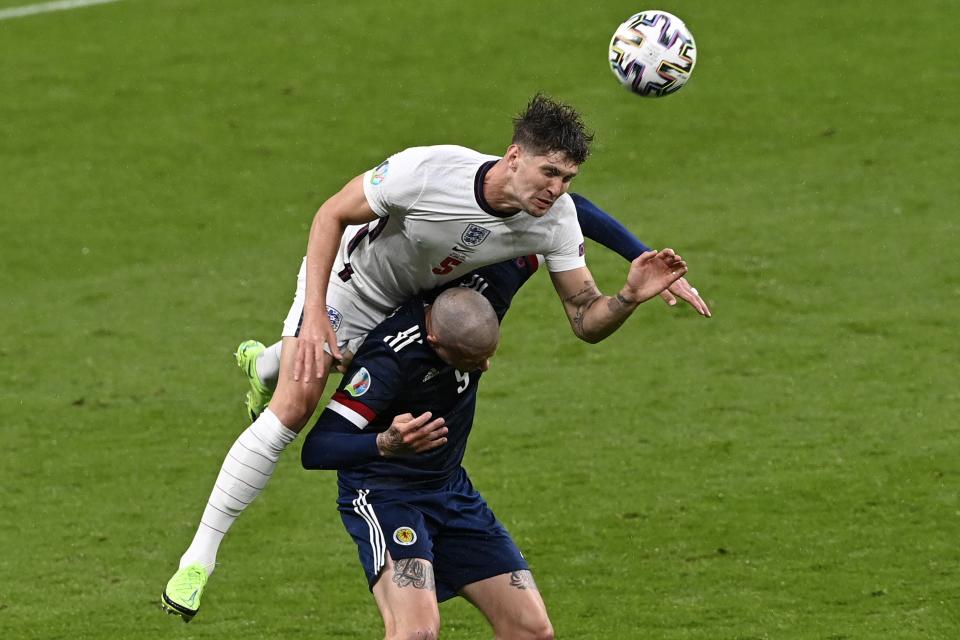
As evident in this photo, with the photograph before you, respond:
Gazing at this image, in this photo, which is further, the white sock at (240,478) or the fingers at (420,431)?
the white sock at (240,478)

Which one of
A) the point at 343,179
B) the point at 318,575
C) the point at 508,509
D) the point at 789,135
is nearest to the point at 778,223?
the point at 789,135

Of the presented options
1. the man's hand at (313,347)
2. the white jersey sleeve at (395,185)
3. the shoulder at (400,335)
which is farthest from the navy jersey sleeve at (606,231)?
the man's hand at (313,347)

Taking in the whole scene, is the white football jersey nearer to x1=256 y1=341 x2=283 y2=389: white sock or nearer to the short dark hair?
the short dark hair

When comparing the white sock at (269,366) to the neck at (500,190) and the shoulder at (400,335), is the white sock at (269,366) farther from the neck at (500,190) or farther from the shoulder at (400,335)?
the neck at (500,190)

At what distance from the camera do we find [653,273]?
595 centimetres

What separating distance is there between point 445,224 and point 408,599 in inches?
60.6

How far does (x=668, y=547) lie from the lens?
8266 mm

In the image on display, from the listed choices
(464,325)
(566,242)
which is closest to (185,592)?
(464,325)

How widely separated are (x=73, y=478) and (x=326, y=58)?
7748 millimetres

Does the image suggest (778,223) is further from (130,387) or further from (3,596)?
(3,596)

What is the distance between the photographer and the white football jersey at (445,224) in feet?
20.0

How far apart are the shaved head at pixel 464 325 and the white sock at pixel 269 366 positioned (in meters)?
1.38

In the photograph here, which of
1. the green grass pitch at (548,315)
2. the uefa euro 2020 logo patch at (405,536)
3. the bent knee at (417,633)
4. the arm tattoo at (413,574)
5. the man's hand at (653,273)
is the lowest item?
the green grass pitch at (548,315)

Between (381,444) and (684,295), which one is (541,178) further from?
(381,444)
